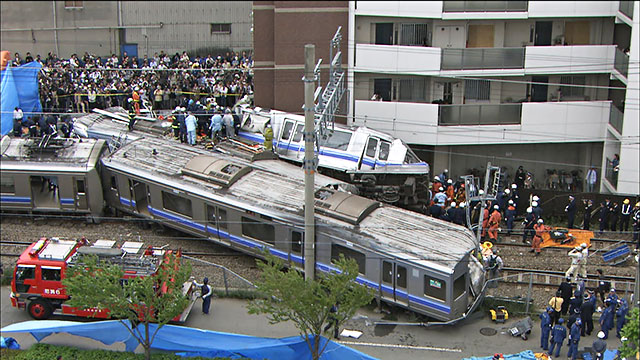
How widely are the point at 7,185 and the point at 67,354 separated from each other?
10.2 m

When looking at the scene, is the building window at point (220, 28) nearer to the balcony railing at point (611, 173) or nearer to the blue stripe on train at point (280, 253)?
the blue stripe on train at point (280, 253)

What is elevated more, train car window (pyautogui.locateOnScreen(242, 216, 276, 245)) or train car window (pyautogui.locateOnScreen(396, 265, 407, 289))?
train car window (pyautogui.locateOnScreen(242, 216, 276, 245))

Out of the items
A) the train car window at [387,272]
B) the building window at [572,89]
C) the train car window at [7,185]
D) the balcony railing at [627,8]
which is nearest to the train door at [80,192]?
the train car window at [7,185]

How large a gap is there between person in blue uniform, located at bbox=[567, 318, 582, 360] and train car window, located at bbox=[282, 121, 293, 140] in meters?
13.8

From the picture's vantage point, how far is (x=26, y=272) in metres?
23.1

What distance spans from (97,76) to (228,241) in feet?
54.0

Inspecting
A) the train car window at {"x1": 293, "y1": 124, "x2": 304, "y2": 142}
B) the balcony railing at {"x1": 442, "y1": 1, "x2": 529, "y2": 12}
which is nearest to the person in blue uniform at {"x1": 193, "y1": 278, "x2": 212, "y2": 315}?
the train car window at {"x1": 293, "y1": 124, "x2": 304, "y2": 142}

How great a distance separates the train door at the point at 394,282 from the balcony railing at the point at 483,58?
521 inches

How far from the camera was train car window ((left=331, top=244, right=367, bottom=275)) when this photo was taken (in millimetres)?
23438

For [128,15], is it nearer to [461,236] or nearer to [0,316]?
[0,316]

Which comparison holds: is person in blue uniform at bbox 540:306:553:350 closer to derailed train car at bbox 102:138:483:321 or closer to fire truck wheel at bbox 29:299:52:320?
derailed train car at bbox 102:138:483:321

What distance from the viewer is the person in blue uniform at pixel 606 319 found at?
22141mm

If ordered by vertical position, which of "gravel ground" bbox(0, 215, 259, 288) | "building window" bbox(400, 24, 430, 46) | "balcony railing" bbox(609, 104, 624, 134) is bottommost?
"gravel ground" bbox(0, 215, 259, 288)

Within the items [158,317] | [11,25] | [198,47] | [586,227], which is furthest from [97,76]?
[586,227]
